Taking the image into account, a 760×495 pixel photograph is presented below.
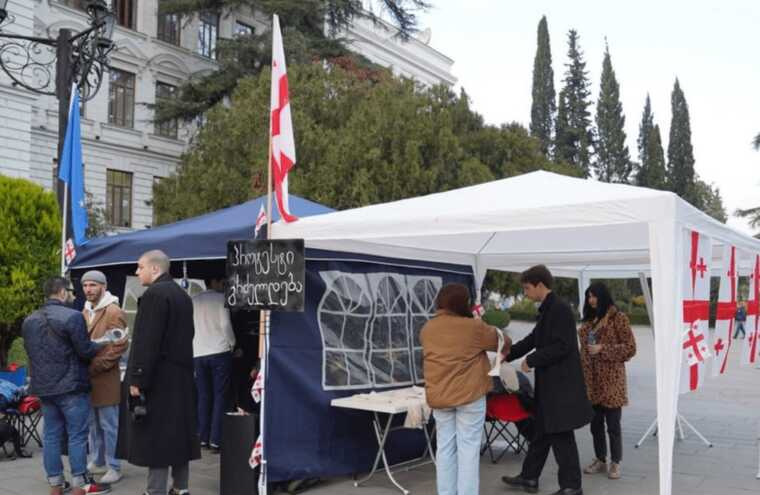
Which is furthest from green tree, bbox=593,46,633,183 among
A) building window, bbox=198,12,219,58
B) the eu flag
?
the eu flag

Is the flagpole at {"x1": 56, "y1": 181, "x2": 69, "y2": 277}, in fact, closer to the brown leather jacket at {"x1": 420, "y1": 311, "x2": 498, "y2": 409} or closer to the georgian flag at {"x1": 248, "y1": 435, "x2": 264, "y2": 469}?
the georgian flag at {"x1": 248, "y1": 435, "x2": 264, "y2": 469}

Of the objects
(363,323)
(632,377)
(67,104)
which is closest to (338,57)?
(632,377)

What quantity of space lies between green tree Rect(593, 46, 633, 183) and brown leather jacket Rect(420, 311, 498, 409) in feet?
156

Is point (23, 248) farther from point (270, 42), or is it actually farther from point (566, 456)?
point (270, 42)

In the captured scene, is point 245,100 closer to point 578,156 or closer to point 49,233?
point 49,233

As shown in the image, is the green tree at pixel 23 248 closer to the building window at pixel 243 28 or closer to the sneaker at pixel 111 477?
the sneaker at pixel 111 477

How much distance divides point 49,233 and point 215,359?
15.8ft

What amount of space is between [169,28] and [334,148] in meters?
16.9

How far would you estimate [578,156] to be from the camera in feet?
168

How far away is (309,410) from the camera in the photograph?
6199 millimetres

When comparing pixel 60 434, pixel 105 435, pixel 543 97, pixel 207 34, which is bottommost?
pixel 105 435

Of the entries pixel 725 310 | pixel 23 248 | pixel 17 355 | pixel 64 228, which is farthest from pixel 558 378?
pixel 17 355

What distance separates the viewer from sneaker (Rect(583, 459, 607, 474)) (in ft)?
22.4

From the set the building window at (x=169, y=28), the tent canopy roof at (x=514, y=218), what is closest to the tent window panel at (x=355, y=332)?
the tent canopy roof at (x=514, y=218)
